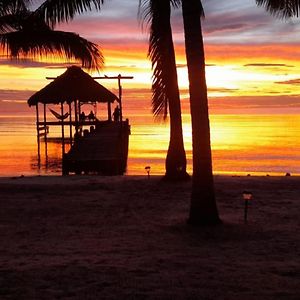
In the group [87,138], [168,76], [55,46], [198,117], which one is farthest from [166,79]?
[87,138]

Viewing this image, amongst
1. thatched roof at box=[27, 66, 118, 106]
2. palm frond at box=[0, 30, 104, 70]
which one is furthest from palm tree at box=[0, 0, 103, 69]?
thatched roof at box=[27, 66, 118, 106]

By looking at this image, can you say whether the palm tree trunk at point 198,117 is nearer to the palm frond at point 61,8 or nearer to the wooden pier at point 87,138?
the palm frond at point 61,8

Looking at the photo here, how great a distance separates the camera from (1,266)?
732 centimetres

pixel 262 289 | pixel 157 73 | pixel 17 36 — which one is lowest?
pixel 262 289

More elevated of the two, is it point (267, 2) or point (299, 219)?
point (267, 2)

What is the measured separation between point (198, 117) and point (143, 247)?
255 cm

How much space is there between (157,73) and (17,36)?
3.96 meters

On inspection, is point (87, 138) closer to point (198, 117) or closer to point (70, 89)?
point (70, 89)

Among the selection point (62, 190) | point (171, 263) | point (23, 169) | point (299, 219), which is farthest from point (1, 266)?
point (23, 169)

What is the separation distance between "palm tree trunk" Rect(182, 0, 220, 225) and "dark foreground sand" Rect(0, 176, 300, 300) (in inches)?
15.3

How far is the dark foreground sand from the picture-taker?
6309 millimetres

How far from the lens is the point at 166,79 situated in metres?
15.4

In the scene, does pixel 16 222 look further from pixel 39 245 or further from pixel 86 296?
pixel 86 296

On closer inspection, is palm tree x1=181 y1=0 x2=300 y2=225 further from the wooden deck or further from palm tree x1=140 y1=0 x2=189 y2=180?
the wooden deck
